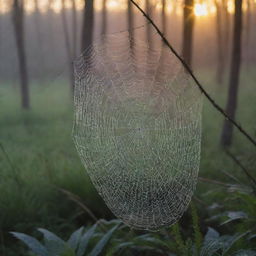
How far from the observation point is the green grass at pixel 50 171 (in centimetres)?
426

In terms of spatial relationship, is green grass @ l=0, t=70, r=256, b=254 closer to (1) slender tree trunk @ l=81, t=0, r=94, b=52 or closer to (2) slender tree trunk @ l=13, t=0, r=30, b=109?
(1) slender tree trunk @ l=81, t=0, r=94, b=52

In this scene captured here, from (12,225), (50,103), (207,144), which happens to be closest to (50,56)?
(50,103)

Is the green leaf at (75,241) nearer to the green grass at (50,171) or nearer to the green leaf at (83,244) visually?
the green leaf at (83,244)

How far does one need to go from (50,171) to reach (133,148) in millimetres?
2050

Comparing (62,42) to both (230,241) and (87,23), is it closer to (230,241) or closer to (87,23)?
(87,23)

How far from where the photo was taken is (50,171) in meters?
4.83

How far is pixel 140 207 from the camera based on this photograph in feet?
8.97

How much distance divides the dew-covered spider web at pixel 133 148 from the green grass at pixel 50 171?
657 millimetres

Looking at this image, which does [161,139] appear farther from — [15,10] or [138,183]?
[15,10]

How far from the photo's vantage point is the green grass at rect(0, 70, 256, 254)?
14.0 feet

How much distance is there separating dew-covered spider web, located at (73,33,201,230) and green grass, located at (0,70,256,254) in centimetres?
→ 66

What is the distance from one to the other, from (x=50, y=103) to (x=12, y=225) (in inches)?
405

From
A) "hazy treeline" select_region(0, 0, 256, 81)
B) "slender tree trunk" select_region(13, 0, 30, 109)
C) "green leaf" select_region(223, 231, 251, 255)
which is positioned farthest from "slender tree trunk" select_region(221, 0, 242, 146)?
"hazy treeline" select_region(0, 0, 256, 81)

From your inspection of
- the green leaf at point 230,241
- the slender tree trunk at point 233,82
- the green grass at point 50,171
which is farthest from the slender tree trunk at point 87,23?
the green leaf at point 230,241
